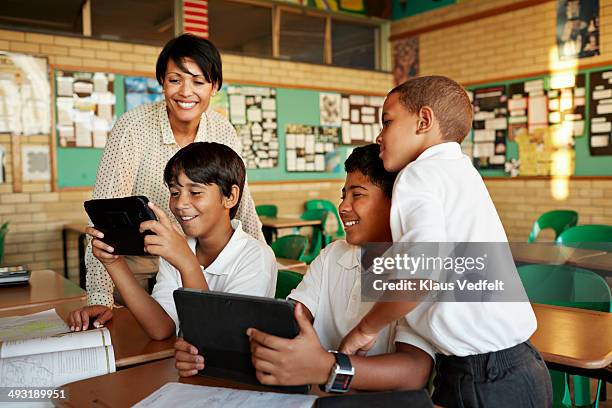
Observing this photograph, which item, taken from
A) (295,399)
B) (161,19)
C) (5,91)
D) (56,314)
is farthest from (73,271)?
(295,399)

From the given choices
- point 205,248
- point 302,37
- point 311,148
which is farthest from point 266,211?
point 205,248

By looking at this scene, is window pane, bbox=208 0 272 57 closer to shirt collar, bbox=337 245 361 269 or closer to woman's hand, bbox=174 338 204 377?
shirt collar, bbox=337 245 361 269

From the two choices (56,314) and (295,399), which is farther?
(56,314)

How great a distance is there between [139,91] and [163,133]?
409 cm

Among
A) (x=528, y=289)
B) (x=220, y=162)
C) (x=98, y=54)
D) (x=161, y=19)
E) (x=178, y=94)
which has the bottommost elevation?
(x=528, y=289)

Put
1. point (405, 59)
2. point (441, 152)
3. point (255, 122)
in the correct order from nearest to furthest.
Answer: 1. point (441, 152)
2. point (255, 122)
3. point (405, 59)

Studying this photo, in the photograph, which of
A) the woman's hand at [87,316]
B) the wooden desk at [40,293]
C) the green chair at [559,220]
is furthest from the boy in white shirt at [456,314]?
the green chair at [559,220]

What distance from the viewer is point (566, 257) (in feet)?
11.0

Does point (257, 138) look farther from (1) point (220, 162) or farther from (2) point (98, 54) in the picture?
(1) point (220, 162)

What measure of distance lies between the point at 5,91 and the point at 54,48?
61 centimetres

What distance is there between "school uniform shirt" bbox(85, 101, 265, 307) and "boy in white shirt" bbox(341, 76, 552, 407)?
109 cm

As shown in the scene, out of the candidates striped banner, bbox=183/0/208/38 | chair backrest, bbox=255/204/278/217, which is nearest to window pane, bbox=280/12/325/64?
striped banner, bbox=183/0/208/38

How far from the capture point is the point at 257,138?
268 inches

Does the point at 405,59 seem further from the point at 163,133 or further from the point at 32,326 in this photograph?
the point at 32,326
